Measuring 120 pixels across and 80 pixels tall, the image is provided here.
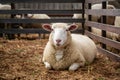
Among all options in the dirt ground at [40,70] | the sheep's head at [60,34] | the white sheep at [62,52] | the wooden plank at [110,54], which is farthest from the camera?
the wooden plank at [110,54]

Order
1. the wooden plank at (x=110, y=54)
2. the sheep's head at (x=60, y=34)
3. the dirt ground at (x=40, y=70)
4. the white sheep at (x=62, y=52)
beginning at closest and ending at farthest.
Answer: the dirt ground at (x=40, y=70)
the sheep's head at (x=60, y=34)
the white sheep at (x=62, y=52)
the wooden plank at (x=110, y=54)

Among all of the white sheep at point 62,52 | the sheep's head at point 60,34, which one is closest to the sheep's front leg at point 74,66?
the white sheep at point 62,52

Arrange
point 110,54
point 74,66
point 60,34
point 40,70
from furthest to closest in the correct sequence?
point 110,54 < point 40,70 < point 74,66 < point 60,34

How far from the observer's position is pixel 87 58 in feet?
21.0

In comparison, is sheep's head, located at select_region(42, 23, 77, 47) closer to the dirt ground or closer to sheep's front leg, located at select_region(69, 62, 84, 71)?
sheep's front leg, located at select_region(69, 62, 84, 71)

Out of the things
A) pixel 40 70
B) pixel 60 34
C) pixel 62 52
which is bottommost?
pixel 40 70

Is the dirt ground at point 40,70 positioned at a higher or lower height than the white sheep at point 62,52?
lower

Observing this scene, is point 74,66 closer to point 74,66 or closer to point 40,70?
point 74,66

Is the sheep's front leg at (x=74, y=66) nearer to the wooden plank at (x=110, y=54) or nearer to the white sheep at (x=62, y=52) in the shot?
the white sheep at (x=62, y=52)

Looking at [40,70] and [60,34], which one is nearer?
[60,34]

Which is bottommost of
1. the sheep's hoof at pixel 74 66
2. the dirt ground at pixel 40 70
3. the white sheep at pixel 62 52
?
the dirt ground at pixel 40 70

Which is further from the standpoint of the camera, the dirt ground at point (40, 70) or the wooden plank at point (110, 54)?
the wooden plank at point (110, 54)

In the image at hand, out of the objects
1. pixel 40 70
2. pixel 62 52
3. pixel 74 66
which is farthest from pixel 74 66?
pixel 40 70

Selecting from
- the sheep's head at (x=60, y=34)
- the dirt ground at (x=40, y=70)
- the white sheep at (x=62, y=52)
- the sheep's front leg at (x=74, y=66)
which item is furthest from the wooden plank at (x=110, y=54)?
the sheep's head at (x=60, y=34)
